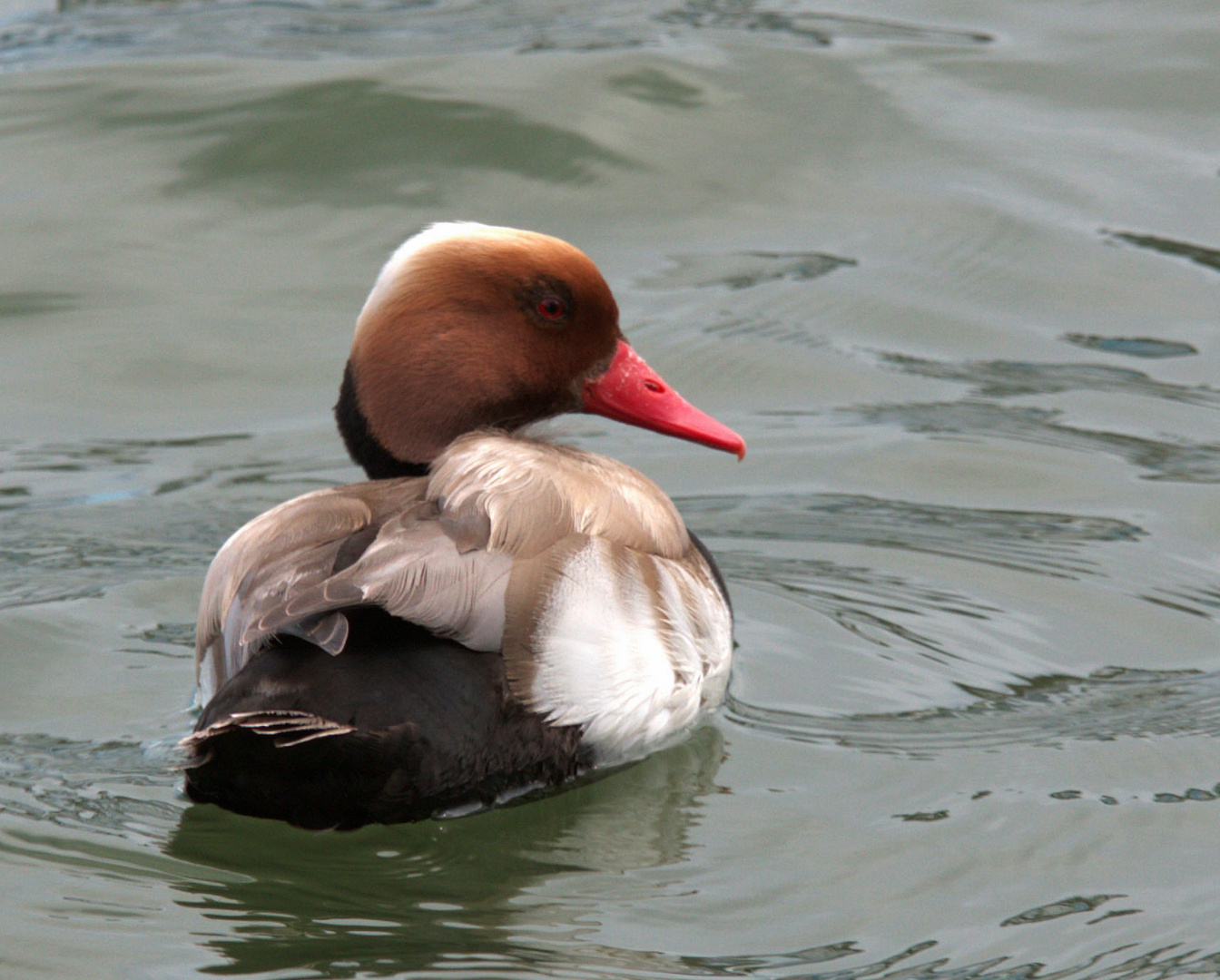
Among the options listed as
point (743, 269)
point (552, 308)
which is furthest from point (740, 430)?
point (552, 308)

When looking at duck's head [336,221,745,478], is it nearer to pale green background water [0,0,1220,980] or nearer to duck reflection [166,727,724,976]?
pale green background water [0,0,1220,980]

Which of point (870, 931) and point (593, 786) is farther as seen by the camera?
point (593, 786)

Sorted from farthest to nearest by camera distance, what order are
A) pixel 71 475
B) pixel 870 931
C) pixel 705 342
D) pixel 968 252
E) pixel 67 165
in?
pixel 67 165, pixel 968 252, pixel 705 342, pixel 71 475, pixel 870 931

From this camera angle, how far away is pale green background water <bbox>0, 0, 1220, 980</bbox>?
3494 mm

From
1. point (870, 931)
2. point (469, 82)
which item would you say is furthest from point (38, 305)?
point (870, 931)

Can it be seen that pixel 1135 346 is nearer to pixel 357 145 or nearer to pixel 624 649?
pixel 357 145

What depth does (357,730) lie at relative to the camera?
3311 mm

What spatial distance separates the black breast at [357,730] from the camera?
10.8ft

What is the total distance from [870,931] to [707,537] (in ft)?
7.78

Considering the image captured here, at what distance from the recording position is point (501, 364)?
4.50m

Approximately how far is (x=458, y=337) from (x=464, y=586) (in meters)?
1.12

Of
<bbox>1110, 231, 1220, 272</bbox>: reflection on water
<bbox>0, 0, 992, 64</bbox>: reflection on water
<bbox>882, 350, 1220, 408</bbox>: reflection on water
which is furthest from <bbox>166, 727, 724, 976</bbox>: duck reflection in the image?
<bbox>0, 0, 992, 64</bbox>: reflection on water

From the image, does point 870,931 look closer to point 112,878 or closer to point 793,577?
point 112,878

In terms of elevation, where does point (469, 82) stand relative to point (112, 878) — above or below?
above
